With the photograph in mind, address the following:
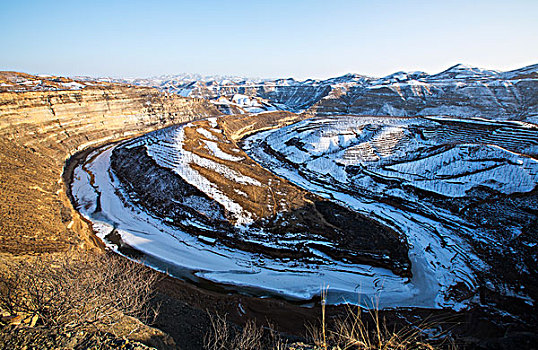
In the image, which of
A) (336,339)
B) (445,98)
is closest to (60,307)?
(336,339)

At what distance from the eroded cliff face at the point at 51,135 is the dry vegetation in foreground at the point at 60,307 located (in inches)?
235

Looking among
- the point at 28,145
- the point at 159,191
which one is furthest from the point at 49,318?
the point at 28,145

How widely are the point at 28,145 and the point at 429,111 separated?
98.3 meters

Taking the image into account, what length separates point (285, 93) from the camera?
451 feet

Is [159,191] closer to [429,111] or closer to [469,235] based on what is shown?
[469,235]

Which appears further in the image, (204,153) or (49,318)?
(204,153)

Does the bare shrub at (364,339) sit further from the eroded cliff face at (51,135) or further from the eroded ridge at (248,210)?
the eroded cliff face at (51,135)

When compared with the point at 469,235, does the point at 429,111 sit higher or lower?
higher

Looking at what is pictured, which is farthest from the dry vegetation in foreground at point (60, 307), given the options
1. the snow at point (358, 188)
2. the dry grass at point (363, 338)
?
the snow at point (358, 188)

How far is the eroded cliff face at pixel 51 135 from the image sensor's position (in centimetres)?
1903

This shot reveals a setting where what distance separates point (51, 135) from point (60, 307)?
154 feet

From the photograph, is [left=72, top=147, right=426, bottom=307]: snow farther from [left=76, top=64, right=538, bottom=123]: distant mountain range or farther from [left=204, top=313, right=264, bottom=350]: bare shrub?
[left=76, top=64, right=538, bottom=123]: distant mountain range

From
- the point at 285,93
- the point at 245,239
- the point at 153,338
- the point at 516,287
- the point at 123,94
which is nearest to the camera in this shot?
the point at 153,338

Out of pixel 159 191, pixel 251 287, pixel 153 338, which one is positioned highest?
pixel 153 338
